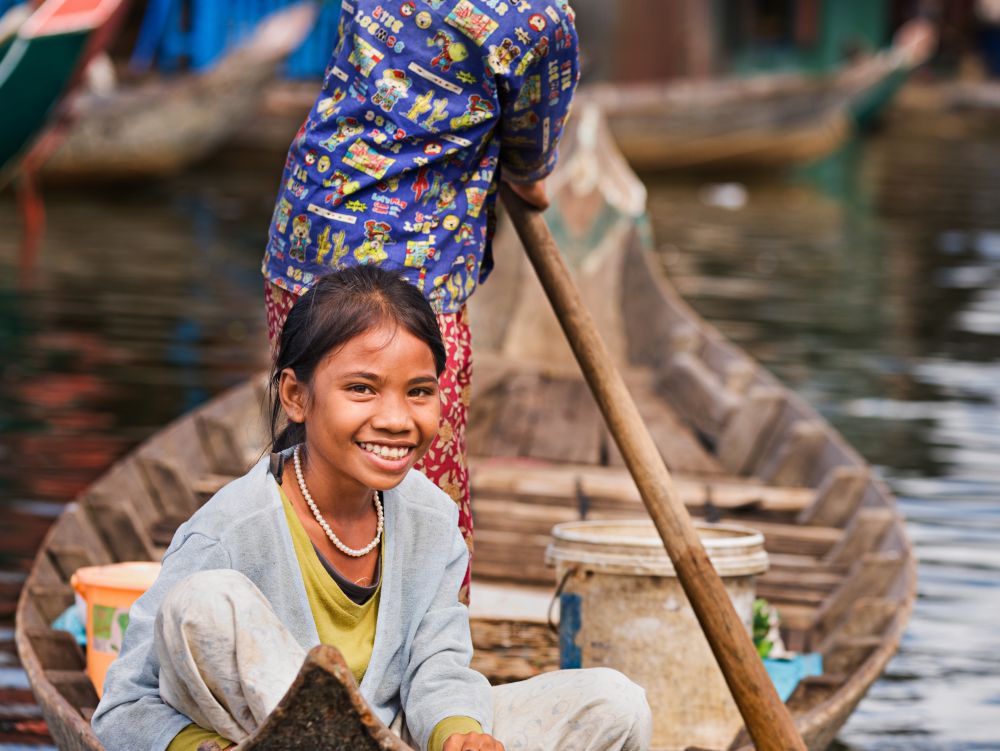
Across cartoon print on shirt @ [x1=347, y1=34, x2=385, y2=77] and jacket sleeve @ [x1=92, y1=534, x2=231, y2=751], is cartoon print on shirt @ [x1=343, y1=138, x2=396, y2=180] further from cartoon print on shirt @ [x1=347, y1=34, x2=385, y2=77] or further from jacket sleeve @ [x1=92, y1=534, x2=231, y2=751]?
jacket sleeve @ [x1=92, y1=534, x2=231, y2=751]

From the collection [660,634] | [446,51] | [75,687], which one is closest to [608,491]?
[660,634]

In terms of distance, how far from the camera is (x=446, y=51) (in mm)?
2797

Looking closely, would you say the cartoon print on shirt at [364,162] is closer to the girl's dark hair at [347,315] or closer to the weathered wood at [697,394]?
the girl's dark hair at [347,315]

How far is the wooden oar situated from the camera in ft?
9.21

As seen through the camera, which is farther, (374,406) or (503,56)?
(503,56)

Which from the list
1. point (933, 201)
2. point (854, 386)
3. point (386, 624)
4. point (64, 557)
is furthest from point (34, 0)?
point (933, 201)

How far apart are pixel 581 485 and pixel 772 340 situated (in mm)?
5007

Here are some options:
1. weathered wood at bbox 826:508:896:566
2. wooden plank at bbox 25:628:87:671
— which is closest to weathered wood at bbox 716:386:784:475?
weathered wood at bbox 826:508:896:566

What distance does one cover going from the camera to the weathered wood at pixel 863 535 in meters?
4.27

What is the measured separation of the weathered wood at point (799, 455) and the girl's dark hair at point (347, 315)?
2.85m

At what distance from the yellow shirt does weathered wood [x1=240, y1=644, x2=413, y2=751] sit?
29cm

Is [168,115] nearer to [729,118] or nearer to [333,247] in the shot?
[729,118]

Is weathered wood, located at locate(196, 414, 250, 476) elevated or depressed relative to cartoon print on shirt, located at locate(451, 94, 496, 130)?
depressed

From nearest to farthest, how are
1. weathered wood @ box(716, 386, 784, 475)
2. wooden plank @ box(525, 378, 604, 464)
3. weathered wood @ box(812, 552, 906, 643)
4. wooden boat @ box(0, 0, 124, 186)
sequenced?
weathered wood @ box(812, 552, 906, 643) < weathered wood @ box(716, 386, 784, 475) < wooden plank @ box(525, 378, 604, 464) < wooden boat @ box(0, 0, 124, 186)
